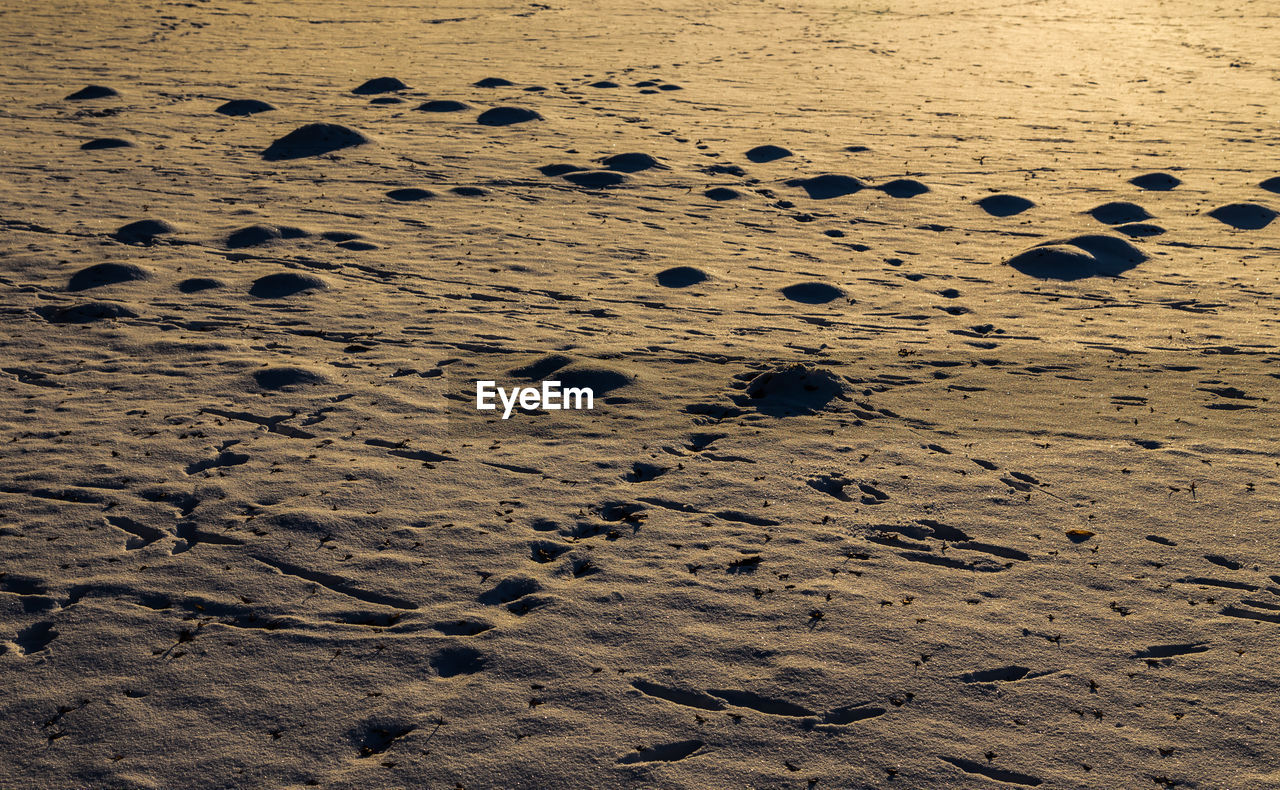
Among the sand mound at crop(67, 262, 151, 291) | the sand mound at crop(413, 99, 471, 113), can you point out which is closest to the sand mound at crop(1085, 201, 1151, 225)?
the sand mound at crop(413, 99, 471, 113)

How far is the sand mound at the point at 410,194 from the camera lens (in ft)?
30.2

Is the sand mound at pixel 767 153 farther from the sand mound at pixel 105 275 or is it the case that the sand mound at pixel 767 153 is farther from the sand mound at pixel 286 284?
the sand mound at pixel 105 275

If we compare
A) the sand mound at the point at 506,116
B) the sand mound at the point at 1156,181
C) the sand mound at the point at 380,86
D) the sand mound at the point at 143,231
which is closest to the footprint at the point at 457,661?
the sand mound at the point at 143,231

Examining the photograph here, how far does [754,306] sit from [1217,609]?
3621mm

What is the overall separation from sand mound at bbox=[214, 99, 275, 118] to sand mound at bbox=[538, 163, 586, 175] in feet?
13.3

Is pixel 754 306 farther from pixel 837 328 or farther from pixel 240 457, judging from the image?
pixel 240 457

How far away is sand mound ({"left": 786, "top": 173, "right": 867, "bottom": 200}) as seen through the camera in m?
9.56

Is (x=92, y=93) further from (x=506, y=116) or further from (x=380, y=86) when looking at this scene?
(x=506, y=116)

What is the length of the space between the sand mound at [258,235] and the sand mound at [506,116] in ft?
13.6

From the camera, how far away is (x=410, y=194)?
9281mm

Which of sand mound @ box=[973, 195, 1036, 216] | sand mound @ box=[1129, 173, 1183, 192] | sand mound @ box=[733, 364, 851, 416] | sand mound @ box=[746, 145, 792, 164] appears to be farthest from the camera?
sand mound @ box=[746, 145, 792, 164]

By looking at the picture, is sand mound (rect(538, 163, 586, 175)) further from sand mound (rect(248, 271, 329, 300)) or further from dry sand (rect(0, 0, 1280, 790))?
sand mound (rect(248, 271, 329, 300))

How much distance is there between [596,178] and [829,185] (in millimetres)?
2096

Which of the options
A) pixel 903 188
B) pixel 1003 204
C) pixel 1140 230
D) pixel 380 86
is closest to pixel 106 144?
pixel 380 86
